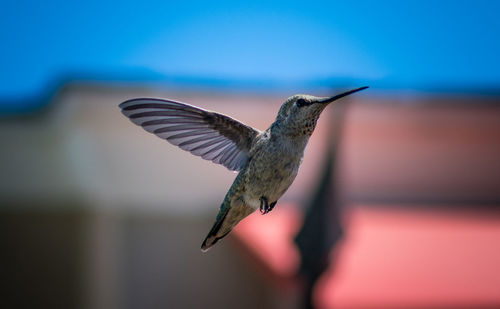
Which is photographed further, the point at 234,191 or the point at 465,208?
the point at 465,208

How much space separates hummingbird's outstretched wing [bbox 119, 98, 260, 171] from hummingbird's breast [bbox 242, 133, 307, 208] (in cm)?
10

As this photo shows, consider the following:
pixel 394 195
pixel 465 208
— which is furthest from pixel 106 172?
pixel 465 208

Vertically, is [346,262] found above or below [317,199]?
below

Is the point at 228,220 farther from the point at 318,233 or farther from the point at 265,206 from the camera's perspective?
the point at 318,233

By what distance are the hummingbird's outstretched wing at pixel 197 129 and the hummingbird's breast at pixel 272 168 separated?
10 centimetres

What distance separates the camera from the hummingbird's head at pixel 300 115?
126cm

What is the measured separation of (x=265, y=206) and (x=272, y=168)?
0.34 ft

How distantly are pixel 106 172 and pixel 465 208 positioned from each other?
16.6 ft

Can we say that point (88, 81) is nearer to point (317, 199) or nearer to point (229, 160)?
point (317, 199)

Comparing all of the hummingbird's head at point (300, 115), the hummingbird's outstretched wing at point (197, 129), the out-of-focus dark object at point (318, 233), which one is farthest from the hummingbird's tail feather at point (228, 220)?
the out-of-focus dark object at point (318, 233)

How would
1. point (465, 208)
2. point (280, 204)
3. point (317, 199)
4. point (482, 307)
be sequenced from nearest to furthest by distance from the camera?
point (317, 199)
point (482, 307)
point (280, 204)
point (465, 208)

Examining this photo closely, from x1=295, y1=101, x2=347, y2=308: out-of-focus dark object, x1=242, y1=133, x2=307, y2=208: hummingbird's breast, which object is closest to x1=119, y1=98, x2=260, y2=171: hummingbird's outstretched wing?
x1=242, y1=133, x2=307, y2=208: hummingbird's breast

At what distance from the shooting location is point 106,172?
24.9ft

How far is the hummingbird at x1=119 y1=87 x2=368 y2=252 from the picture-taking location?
51.5 inches
